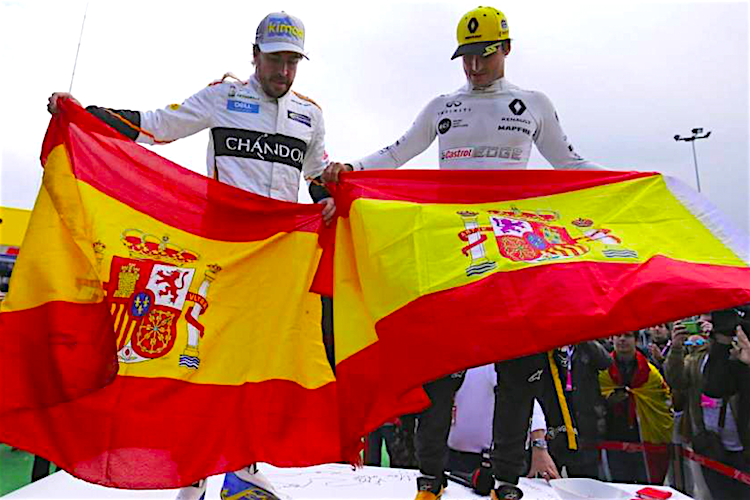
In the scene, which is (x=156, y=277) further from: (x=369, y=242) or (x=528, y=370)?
(x=528, y=370)

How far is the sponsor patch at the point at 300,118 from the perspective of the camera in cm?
318

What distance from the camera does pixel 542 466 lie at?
386cm

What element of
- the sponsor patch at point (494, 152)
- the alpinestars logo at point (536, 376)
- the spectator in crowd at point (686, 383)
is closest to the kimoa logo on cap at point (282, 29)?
the sponsor patch at point (494, 152)

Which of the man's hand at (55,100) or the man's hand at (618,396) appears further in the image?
the man's hand at (618,396)

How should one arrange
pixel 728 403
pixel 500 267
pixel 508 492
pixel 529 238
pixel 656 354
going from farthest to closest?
pixel 656 354 < pixel 728 403 < pixel 508 492 < pixel 529 238 < pixel 500 267

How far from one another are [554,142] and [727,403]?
8.61ft

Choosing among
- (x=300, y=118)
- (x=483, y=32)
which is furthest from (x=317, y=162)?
(x=483, y=32)

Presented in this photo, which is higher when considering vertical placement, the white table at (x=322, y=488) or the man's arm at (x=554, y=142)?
the man's arm at (x=554, y=142)

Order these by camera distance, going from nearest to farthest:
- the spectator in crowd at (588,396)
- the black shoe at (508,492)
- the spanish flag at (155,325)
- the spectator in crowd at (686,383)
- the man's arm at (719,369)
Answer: the spanish flag at (155,325) → the black shoe at (508,492) → the man's arm at (719,369) → the spectator in crowd at (686,383) → the spectator in crowd at (588,396)

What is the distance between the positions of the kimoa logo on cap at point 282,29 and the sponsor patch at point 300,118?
0.39 m

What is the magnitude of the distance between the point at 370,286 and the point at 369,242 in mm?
201

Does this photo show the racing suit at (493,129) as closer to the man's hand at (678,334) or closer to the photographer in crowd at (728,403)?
the photographer in crowd at (728,403)

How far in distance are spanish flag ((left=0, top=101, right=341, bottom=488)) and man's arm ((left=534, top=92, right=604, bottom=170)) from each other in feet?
4.15

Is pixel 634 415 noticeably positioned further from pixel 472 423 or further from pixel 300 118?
pixel 300 118
